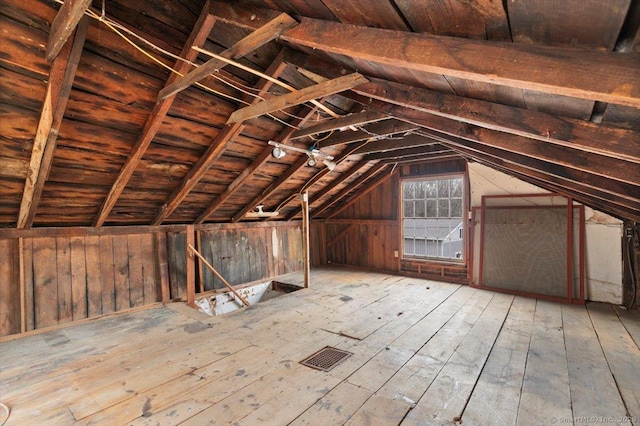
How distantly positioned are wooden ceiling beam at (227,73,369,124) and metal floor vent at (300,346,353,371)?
211 cm

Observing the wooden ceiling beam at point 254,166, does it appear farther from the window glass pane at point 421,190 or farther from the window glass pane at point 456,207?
the window glass pane at point 456,207

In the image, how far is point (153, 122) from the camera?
243 centimetres

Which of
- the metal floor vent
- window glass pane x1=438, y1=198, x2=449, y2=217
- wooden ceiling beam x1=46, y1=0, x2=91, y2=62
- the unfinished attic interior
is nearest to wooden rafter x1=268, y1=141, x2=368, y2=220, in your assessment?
the unfinished attic interior

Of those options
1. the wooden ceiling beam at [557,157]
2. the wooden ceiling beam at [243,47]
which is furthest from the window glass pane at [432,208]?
the wooden ceiling beam at [243,47]

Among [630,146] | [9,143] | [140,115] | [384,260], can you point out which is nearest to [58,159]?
[9,143]

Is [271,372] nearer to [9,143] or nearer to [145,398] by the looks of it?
[145,398]

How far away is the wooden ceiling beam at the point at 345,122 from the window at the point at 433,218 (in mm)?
2861

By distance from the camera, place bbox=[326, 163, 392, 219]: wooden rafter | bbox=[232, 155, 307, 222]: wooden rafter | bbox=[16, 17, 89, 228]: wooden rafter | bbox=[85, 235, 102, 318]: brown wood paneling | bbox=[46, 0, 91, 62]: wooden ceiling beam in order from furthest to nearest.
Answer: bbox=[326, 163, 392, 219]: wooden rafter < bbox=[232, 155, 307, 222]: wooden rafter < bbox=[85, 235, 102, 318]: brown wood paneling < bbox=[16, 17, 89, 228]: wooden rafter < bbox=[46, 0, 91, 62]: wooden ceiling beam

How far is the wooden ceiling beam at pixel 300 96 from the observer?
1870mm

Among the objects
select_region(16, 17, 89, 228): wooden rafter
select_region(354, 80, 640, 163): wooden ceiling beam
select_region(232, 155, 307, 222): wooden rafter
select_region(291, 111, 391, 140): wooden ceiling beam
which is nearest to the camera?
select_region(354, 80, 640, 163): wooden ceiling beam

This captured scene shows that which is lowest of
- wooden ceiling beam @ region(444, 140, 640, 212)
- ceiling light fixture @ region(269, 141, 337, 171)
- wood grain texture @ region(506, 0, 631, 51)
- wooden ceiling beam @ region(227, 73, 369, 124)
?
wooden ceiling beam @ region(444, 140, 640, 212)

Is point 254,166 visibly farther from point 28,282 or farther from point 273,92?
point 28,282

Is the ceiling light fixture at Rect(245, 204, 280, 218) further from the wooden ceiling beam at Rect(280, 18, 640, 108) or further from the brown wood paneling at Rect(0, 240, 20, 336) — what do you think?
the wooden ceiling beam at Rect(280, 18, 640, 108)

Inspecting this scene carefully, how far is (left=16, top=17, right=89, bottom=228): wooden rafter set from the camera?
70.0 inches
